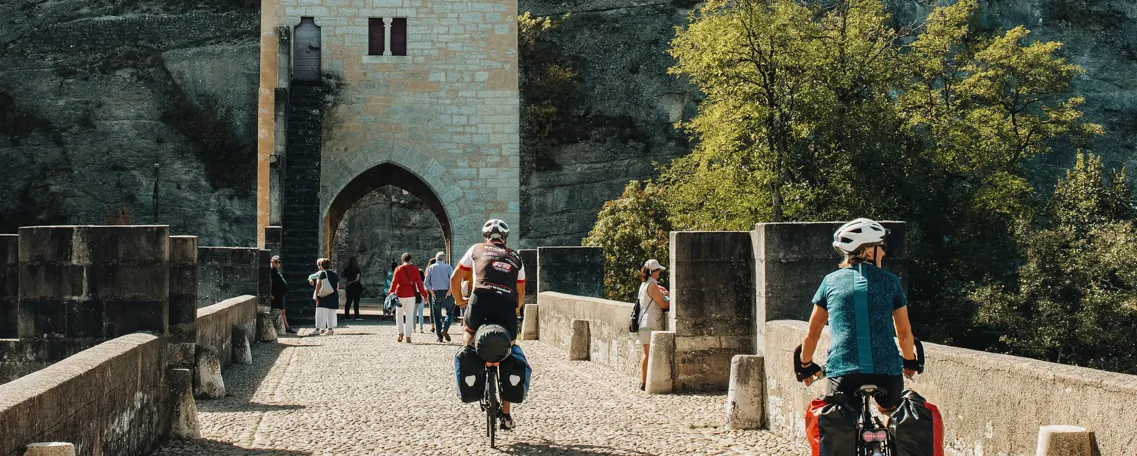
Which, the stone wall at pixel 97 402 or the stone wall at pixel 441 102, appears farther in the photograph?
the stone wall at pixel 441 102

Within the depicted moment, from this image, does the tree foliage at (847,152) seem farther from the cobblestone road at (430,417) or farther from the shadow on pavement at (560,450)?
the shadow on pavement at (560,450)

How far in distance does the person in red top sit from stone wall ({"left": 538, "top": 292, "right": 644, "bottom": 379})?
1.90m

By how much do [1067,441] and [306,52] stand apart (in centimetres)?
2633

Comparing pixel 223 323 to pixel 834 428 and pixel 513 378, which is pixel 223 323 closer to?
pixel 513 378

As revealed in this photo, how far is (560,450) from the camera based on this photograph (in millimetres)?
7516

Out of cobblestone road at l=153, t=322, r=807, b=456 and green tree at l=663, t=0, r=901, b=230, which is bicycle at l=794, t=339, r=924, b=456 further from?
green tree at l=663, t=0, r=901, b=230

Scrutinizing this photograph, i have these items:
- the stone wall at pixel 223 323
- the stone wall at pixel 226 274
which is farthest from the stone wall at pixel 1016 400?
the stone wall at pixel 226 274

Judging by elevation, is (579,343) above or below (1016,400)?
below

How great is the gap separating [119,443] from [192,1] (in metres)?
48.9

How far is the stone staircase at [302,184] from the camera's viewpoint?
2733cm

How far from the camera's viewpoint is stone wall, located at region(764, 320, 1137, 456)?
4.38 meters

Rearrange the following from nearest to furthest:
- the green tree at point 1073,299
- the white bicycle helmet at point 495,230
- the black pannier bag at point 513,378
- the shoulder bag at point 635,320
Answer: the black pannier bag at point 513,378
the white bicycle helmet at point 495,230
the shoulder bag at point 635,320
the green tree at point 1073,299

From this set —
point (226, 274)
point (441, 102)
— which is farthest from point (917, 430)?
point (441, 102)

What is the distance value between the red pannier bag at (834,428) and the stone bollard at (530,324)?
14.2 meters
